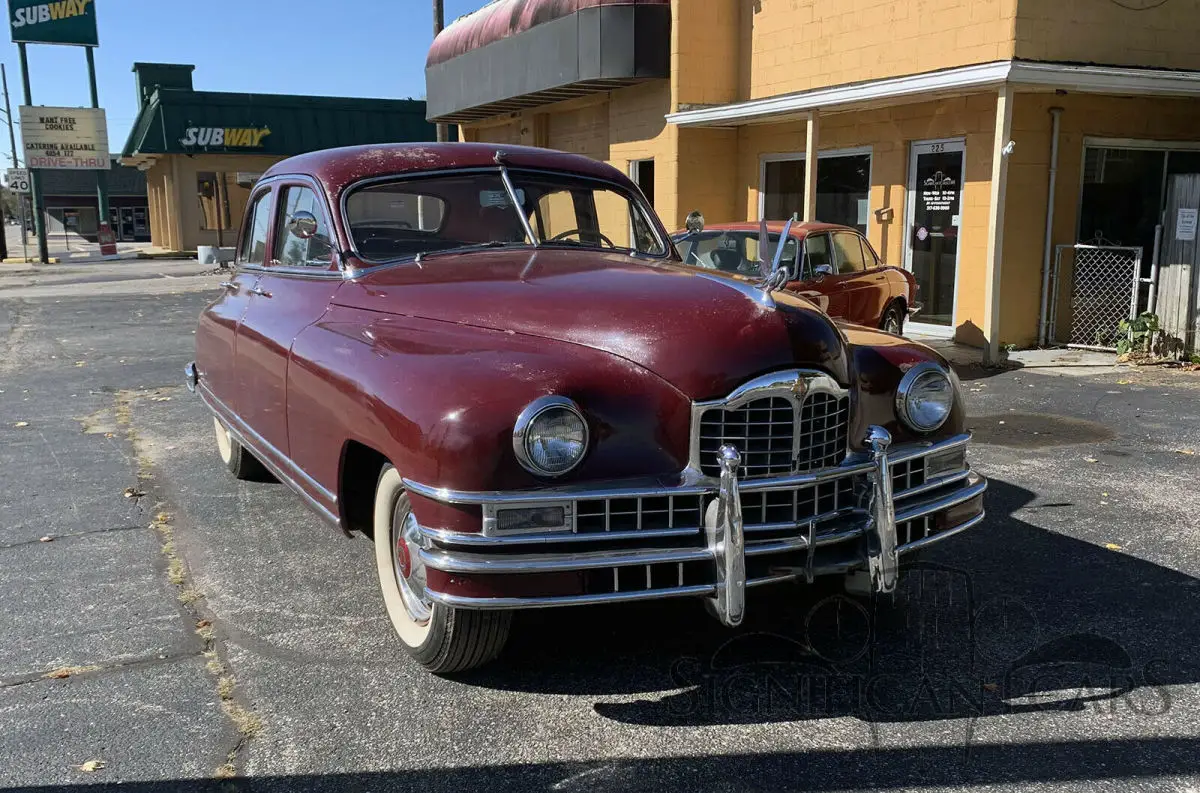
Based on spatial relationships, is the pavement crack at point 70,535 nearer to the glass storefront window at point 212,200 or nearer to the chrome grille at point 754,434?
the chrome grille at point 754,434

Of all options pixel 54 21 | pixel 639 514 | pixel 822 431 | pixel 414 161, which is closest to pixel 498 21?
pixel 414 161

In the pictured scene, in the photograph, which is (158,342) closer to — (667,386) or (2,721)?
(2,721)

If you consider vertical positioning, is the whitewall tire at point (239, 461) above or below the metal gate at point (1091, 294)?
below

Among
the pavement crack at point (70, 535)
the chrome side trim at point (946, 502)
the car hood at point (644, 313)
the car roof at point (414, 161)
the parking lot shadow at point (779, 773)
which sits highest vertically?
the car roof at point (414, 161)

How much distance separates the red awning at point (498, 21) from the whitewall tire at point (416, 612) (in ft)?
40.3

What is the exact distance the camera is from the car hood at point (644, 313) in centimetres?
308

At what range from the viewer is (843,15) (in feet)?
41.1

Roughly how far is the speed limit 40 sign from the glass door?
30.3 m

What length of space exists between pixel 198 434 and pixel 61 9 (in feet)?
105

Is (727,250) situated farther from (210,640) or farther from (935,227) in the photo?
(210,640)

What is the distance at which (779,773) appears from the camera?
9.16ft

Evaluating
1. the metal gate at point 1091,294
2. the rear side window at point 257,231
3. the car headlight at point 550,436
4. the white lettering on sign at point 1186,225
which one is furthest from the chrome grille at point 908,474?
the metal gate at point 1091,294

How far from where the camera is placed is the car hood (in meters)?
3.08

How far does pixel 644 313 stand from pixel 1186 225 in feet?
29.3
